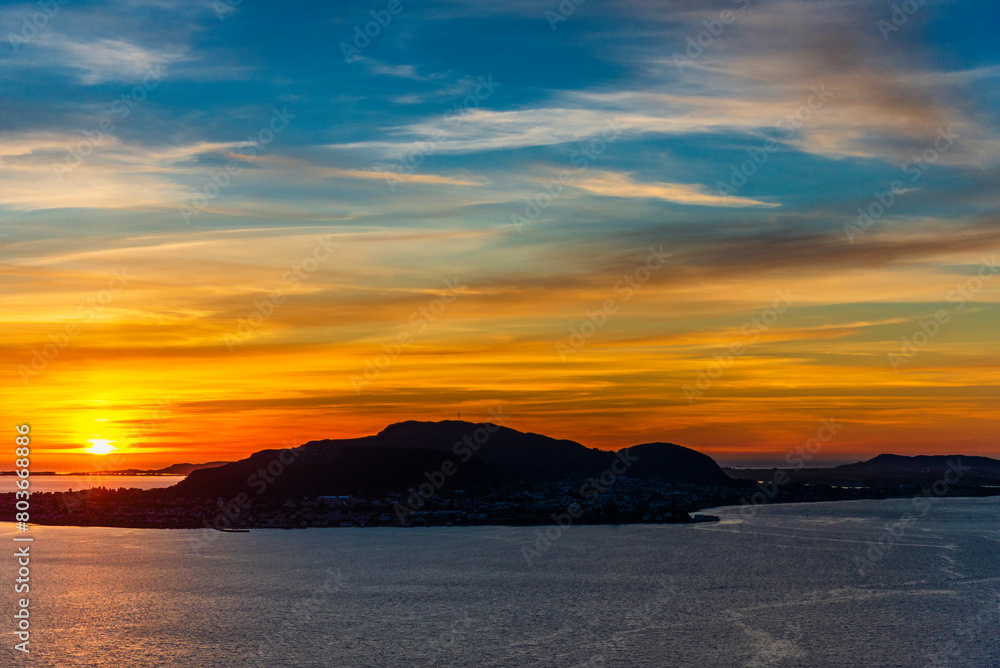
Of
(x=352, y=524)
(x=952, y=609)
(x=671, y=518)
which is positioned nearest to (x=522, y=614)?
(x=952, y=609)

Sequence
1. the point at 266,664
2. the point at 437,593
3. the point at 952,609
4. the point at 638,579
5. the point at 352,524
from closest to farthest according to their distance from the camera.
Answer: the point at 266,664 → the point at 952,609 → the point at 437,593 → the point at 638,579 → the point at 352,524

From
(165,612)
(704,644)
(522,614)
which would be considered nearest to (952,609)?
(704,644)

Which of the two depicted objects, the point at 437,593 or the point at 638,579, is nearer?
the point at 437,593

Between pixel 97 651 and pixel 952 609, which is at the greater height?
pixel 97 651

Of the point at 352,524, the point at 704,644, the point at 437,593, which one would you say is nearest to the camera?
the point at 704,644

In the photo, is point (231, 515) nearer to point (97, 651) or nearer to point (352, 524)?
point (352, 524)

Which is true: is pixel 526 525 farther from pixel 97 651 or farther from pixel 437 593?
pixel 97 651
